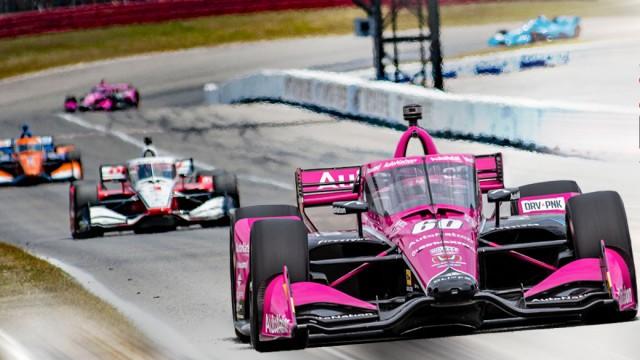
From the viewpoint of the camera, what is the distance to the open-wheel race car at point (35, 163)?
29.6 metres

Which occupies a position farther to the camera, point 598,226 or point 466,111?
point 466,111

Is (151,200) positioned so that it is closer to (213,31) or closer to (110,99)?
(110,99)

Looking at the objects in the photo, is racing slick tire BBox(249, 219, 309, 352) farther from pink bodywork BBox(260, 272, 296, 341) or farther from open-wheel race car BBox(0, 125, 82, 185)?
open-wheel race car BBox(0, 125, 82, 185)

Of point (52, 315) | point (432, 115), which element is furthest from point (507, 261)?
point (432, 115)

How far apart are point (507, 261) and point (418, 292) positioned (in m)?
1.38

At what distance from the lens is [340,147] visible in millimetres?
30953

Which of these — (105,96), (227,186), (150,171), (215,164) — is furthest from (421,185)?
(105,96)

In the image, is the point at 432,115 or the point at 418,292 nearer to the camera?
the point at 418,292

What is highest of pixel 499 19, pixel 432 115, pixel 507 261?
pixel 507 261

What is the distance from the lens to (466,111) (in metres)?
29.3

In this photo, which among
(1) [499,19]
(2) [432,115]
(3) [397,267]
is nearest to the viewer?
(3) [397,267]

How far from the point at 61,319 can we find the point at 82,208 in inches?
303

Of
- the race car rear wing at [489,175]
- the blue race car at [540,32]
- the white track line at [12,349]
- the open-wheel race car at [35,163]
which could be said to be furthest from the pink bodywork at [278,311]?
the blue race car at [540,32]

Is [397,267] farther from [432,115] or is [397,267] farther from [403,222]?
[432,115]
